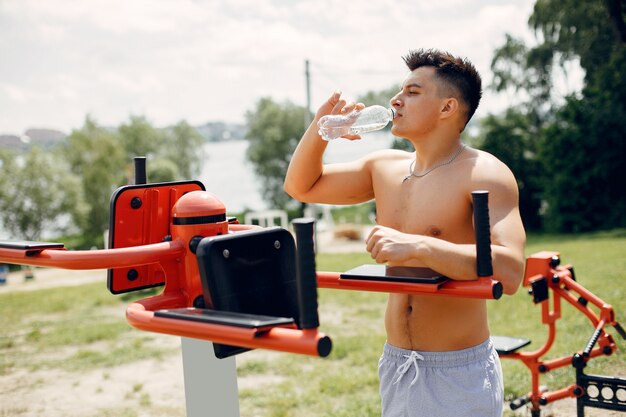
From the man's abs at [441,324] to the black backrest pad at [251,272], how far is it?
57 cm

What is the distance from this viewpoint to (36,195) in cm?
2380

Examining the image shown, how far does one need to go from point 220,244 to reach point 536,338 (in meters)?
4.71

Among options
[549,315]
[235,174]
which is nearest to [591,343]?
[549,315]

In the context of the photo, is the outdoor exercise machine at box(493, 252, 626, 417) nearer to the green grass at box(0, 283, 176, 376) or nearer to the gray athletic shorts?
the gray athletic shorts

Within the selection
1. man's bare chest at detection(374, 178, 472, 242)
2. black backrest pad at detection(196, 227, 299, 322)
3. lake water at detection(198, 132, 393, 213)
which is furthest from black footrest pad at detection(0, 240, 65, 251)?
lake water at detection(198, 132, 393, 213)

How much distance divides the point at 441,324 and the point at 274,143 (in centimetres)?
3413

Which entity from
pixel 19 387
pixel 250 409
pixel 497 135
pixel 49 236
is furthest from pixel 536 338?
pixel 49 236

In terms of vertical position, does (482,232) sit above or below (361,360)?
above

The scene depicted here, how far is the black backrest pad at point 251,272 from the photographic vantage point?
1.74 meters

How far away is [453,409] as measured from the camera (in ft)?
7.00

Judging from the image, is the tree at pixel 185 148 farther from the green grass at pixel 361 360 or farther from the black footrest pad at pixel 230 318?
the black footrest pad at pixel 230 318

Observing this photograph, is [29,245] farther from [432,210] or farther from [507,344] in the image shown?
[507,344]

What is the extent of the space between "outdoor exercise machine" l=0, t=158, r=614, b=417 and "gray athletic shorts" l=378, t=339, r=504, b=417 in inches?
19.0

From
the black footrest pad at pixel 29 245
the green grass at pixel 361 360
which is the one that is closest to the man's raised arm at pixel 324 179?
the black footrest pad at pixel 29 245
